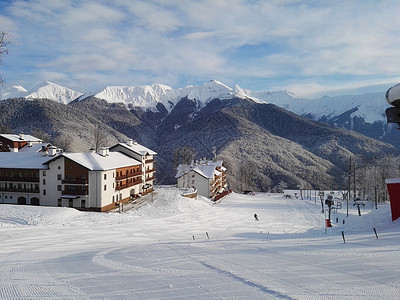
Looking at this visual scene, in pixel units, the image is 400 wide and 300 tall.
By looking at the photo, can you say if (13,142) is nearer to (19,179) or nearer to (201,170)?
(19,179)

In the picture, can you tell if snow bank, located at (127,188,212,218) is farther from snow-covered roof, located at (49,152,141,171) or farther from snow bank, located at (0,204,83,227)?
snow bank, located at (0,204,83,227)

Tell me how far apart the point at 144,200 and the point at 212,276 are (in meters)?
38.4

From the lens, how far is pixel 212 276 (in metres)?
9.35

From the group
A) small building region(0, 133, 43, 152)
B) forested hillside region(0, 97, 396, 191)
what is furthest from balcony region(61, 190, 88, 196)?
forested hillside region(0, 97, 396, 191)

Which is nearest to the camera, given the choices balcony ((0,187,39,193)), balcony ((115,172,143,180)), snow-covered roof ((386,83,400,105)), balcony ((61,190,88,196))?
snow-covered roof ((386,83,400,105))

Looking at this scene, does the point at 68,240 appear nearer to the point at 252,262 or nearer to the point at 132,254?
the point at 132,254

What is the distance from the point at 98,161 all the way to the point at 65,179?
15.0 feet

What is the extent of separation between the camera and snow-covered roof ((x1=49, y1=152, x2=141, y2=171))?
3941 centimetres

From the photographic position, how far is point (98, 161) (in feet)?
136

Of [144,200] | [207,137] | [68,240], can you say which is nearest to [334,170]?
[207,137]

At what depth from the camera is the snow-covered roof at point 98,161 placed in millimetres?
39406

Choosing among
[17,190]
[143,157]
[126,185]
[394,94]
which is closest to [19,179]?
[17,190]

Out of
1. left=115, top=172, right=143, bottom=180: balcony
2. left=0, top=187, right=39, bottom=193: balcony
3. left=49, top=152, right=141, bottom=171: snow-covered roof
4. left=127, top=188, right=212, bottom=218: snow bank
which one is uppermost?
left=49, top=152, right=141, bottom=171: snow-covered roof

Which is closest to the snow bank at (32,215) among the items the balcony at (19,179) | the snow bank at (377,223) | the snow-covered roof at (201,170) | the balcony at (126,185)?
the balcony at (19,179)
